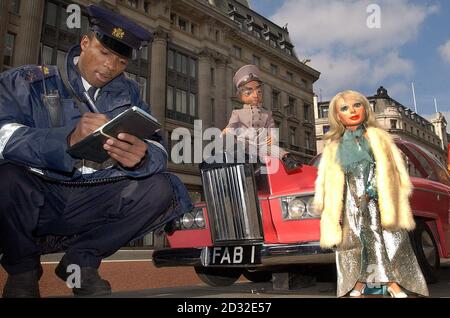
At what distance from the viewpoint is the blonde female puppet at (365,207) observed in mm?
2803

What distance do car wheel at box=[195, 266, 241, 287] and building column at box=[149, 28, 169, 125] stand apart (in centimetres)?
1731

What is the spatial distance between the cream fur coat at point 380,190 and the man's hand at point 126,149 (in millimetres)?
1494

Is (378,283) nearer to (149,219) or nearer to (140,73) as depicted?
(149,219)

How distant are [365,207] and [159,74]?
20338 millimetres

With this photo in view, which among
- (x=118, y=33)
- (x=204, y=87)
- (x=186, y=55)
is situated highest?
(x=186, y=55)

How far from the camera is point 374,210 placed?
2.96 m

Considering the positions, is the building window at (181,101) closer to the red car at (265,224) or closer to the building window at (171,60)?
the building window at (171,60)

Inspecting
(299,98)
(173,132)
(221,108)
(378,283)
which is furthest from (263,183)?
(299,98)

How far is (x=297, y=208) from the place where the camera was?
338 centimetres

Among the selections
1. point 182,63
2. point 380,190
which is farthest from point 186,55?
point 380,190

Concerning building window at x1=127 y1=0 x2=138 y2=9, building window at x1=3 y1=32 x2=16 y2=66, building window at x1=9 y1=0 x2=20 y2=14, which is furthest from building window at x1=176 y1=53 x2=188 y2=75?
building window at x1=3 y1=32 x2=16 y2=66

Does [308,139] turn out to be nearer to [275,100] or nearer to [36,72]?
[275,100]

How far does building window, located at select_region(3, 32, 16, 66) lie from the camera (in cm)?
1691

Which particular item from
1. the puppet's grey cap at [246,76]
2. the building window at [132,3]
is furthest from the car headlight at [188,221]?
the building window at [132,3]
